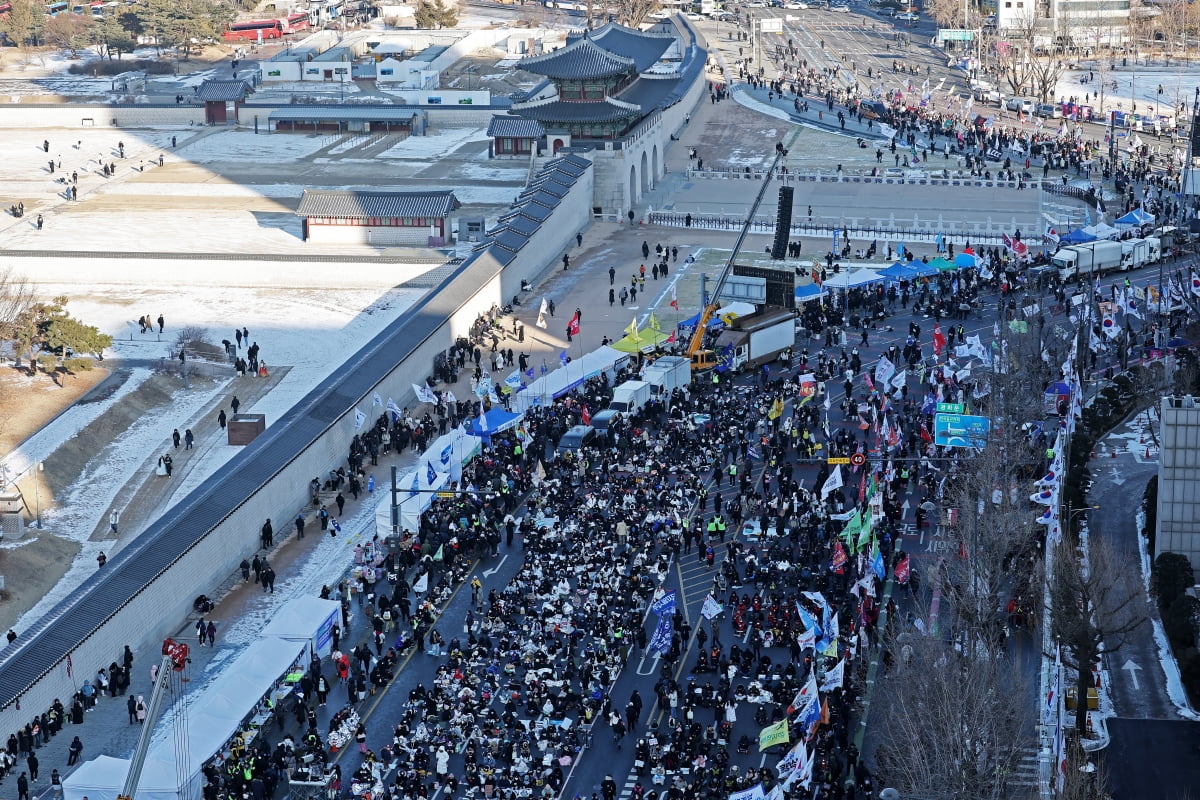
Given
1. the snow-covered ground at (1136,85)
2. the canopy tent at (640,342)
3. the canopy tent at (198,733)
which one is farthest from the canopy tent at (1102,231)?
the canopy tent at (198,733)

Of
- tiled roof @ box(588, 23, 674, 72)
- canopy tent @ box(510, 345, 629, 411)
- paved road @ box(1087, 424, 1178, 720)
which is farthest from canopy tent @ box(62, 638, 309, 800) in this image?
tiled roof @ box(588, 23, 674, 72)

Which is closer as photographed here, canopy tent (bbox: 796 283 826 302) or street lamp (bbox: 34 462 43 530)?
street lamp (bbox: 34 462 43 530)

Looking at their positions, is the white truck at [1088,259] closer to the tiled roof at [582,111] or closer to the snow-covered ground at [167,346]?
the snow-covered ground at [167,346]

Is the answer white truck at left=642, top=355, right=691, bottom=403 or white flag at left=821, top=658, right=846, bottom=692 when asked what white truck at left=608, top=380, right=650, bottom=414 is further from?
white flag at left=821, top=658, right=846, bottom=692

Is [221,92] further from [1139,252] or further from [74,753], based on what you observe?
[74,753]

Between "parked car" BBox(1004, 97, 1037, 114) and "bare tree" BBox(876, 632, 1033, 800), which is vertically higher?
"parked car" BBox(1004, 97, 1037, 114)

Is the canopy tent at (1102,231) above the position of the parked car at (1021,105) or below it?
below
